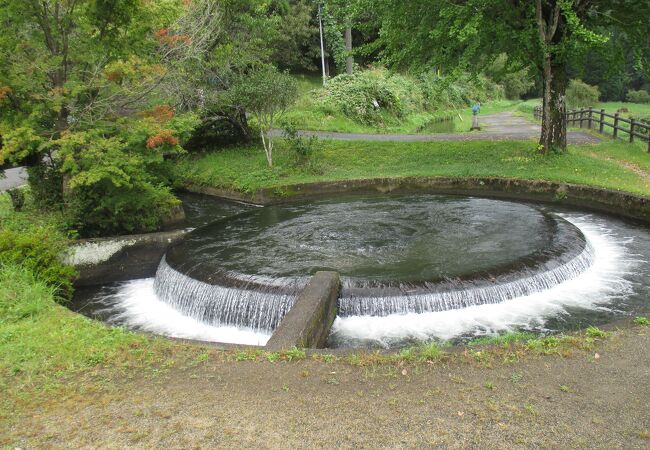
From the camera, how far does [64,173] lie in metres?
11.8

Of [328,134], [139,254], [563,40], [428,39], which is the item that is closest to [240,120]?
[328,134]

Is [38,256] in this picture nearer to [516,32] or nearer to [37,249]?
[37,249]

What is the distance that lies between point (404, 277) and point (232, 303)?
2822 millimetres

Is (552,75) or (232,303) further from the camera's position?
(552,75)

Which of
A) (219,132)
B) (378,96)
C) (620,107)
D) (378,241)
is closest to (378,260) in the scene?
(378,241)

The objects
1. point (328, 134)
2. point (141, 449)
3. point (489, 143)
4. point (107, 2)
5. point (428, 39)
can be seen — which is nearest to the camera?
point (141, 449)

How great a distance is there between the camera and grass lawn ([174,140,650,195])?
1410cm

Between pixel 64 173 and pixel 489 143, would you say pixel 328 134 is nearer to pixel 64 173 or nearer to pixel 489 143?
pixel 489 143

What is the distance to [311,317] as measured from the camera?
6469 millimetres

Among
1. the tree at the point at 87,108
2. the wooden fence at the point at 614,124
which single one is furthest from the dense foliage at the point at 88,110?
the wooden fence at the point at 614,124

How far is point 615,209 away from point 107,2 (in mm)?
12726

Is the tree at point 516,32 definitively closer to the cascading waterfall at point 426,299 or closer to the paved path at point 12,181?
the cascading waterfall at point 426,299

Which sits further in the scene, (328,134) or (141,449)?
(328,134)

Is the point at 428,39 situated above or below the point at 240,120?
above
